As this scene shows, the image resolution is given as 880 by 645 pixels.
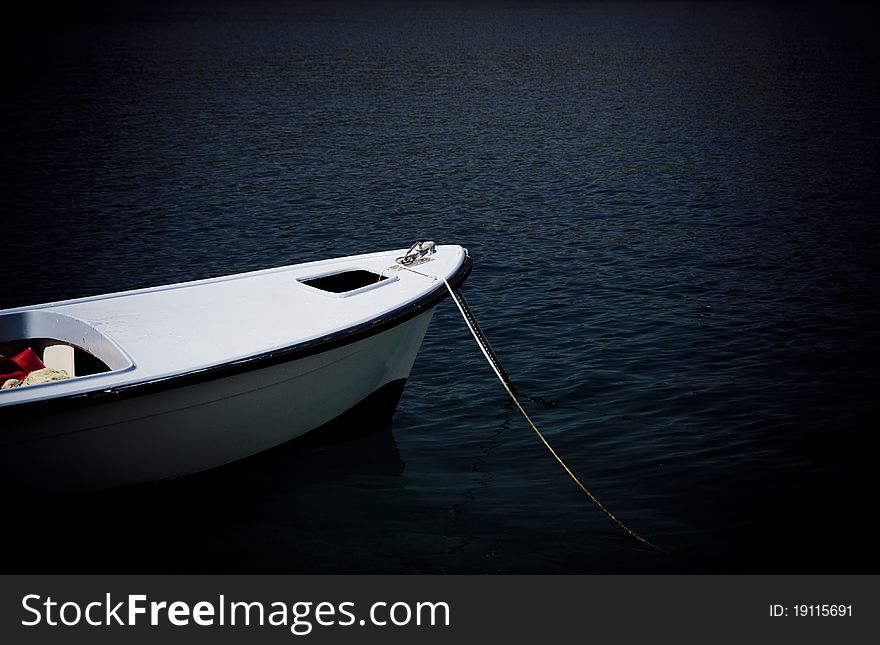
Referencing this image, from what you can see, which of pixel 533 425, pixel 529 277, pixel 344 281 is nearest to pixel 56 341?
pixel 344 281

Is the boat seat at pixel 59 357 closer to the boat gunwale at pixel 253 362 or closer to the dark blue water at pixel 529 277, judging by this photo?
the dark blue water at pixel 529 277

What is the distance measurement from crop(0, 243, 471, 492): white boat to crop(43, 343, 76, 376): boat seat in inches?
1.0

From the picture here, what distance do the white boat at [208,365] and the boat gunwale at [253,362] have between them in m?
0.01

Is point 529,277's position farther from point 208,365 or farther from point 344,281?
point 208,365

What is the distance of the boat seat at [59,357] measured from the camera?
9.96 m

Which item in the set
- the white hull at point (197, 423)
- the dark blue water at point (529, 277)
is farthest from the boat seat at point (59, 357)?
the dark blue water at point (529, 277)

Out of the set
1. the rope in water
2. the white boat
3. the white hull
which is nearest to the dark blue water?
the rope in water

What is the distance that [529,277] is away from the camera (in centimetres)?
1711

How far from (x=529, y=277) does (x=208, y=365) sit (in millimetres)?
9320

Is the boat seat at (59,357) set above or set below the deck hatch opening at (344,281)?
below
